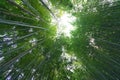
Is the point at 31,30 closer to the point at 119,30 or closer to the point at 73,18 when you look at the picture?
the point at 73,18

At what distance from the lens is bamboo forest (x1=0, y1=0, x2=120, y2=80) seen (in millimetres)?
7227

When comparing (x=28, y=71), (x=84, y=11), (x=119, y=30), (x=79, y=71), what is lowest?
(x=79, y=71)

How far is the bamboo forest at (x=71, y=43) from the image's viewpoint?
23.7 ft

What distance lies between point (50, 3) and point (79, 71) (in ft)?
9.85

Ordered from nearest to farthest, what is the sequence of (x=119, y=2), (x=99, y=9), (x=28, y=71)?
1. (x=28, y=71)
2. (x=119, y=2)
3. (x=99, y=9)

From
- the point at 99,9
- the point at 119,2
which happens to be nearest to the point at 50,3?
the point at 99,9

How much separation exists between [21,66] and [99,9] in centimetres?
384

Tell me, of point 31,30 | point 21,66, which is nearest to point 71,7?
point 31,30

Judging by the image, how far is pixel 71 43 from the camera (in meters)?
8.84

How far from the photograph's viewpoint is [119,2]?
7.79 meters

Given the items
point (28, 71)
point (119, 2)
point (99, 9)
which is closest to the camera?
point (28, 71)

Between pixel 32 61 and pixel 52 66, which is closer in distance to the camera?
pixel 32 61

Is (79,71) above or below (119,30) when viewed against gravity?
below

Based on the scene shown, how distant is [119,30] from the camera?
782 centimetres
